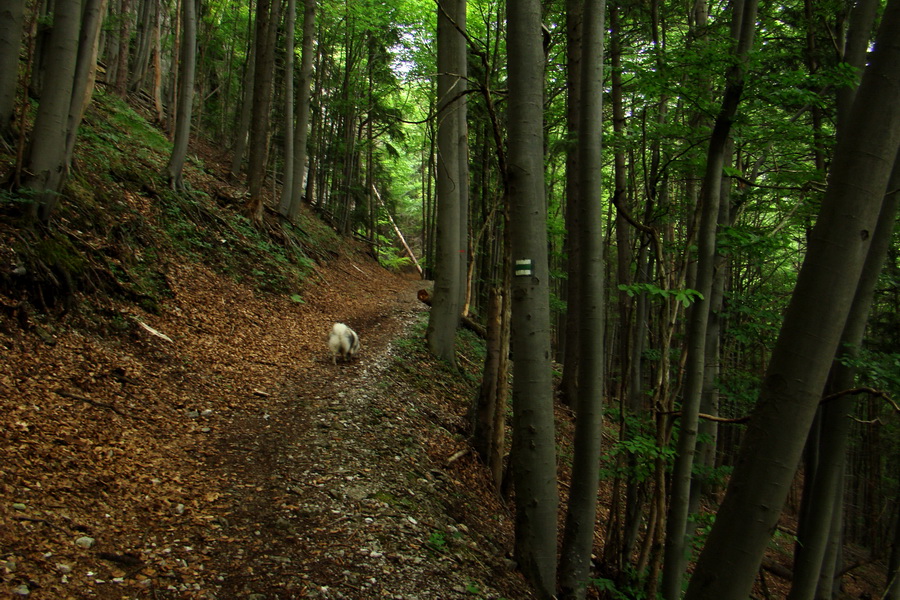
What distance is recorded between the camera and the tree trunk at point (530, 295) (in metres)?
3.87

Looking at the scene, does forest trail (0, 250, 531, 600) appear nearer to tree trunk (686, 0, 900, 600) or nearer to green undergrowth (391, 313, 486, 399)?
green undergrowth (391, 313, 486, 399)

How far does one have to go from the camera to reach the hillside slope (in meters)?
3.10

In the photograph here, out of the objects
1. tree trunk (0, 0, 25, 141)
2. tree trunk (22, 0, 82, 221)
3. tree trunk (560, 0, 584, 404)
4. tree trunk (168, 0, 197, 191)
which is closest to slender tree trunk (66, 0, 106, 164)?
tree trunk (22, 0, 82, 221)

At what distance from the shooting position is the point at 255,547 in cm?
339

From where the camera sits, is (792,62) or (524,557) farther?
(792,62)

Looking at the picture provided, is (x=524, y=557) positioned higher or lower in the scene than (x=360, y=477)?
lower

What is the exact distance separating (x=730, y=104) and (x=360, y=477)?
4.55 meters

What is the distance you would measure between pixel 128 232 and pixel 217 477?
5.37 m

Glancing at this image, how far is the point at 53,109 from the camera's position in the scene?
19.5ft

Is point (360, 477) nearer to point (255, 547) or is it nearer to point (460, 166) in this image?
point (255, 547)

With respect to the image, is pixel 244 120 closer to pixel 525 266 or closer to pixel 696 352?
pixel 525 266

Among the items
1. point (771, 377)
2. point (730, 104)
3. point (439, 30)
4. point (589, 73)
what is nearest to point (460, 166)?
point (439, 30)

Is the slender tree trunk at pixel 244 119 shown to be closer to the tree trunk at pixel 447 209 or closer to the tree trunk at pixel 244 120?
the tree trunk at pixel 244 120

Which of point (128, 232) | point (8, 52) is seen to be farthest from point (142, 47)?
point (128, 232)
